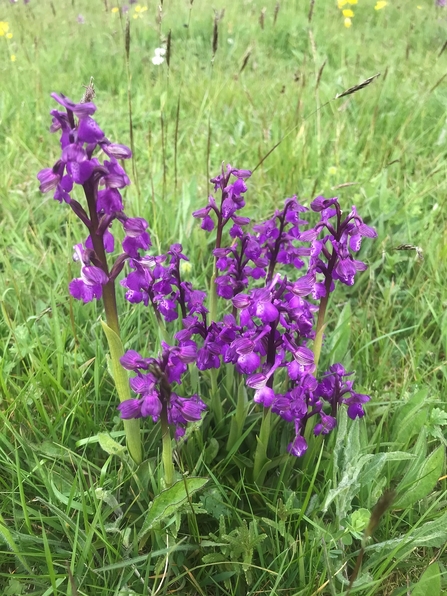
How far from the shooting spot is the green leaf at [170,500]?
146 cm

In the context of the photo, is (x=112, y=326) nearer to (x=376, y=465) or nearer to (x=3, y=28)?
(x=376, y=465)

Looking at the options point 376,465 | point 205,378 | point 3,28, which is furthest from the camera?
point 3,28

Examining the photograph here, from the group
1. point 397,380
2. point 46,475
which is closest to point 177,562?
point 46,475

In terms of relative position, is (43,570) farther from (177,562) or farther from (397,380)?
(397,380)

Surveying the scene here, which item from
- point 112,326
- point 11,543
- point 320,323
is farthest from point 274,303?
point 11,543

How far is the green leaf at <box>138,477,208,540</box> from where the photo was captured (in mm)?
1461

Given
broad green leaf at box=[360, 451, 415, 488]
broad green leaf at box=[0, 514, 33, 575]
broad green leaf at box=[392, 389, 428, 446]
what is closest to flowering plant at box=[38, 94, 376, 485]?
broad green leaf at box=[360, 451, 415, 488]

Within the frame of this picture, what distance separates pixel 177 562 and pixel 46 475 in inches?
21.2

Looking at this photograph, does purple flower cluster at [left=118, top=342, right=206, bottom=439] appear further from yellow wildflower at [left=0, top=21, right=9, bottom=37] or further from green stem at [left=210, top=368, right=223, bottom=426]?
yellow wildflower at [left=0, top=21, right=9, bottom=37]

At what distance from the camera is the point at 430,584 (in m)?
1.45

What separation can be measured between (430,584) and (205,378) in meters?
1.08

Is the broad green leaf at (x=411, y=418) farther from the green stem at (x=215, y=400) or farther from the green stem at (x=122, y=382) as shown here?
the green stem at (x=122, y=382)

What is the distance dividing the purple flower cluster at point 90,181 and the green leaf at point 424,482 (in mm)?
1233

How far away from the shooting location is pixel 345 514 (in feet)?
5.22
